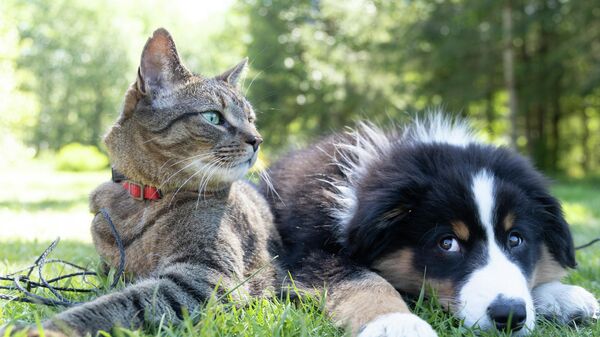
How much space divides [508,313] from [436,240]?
1.94 feet

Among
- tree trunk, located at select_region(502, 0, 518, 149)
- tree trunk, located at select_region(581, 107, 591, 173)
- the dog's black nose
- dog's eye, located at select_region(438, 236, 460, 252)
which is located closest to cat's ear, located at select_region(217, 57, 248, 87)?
dog's eye, located at select_region(438, 236, 460, 252)

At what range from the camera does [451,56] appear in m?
18.8

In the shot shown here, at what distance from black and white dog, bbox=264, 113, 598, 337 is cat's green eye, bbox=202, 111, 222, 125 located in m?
0.86

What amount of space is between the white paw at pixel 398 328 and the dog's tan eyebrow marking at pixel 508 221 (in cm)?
85

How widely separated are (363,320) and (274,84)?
1751 centimetres

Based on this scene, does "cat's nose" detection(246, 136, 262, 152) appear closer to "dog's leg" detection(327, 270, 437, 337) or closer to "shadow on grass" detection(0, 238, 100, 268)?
"dog's leg" detection(327, 270, 437, 337)

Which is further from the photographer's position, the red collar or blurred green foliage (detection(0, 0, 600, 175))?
blurred green foliage (detection(0, 0, 600, 175))

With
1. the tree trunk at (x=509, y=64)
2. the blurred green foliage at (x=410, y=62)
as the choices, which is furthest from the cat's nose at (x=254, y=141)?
the tree trunk at (x=509, y=64)

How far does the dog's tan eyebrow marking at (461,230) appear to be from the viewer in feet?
9.57

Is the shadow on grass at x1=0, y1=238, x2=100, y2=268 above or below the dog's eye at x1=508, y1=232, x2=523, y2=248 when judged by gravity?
below

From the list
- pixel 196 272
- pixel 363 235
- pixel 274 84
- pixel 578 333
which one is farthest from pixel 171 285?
pixel 274 84

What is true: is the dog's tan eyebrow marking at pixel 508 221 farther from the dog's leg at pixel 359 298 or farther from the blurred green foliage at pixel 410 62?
the blurred green foliage at pixel 410 62

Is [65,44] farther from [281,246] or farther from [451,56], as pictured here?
[281,246]

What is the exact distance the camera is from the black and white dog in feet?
8.69
